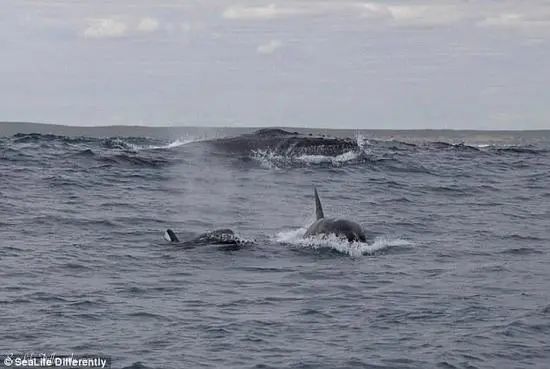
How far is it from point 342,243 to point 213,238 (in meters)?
3.46

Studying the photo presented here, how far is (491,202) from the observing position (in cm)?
3931

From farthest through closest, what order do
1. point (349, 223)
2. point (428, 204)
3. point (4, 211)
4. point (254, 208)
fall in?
1. point (428, 204)
2. point (254, 208)
3. point (4, 211)
4. point (349, 223)

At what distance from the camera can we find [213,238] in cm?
2666

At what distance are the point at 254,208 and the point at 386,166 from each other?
56.7ft

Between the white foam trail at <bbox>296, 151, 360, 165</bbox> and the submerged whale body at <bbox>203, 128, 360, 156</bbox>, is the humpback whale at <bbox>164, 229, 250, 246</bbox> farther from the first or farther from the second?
the submerged whale body at <bbox>203, 128, 360, 156</bbox>

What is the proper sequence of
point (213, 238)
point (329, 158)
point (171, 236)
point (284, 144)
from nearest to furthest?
1. point (213, 238)
2. point (171, 236)
3. point (329, 158)
4. point (284, 144)

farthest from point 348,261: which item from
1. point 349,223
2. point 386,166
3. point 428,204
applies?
point 386,166

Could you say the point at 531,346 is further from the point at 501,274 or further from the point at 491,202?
the point at 491,202

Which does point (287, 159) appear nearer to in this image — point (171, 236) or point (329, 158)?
point (329, 158)

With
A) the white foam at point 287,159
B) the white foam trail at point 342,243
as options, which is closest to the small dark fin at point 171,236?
Answer: the white foam trail at point 342,243

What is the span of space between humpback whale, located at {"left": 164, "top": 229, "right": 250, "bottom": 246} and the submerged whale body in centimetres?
2379

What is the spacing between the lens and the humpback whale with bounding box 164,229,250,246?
26.4m

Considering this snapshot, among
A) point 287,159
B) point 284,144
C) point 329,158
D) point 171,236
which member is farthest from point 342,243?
point 284,144

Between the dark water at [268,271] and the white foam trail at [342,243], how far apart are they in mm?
62
